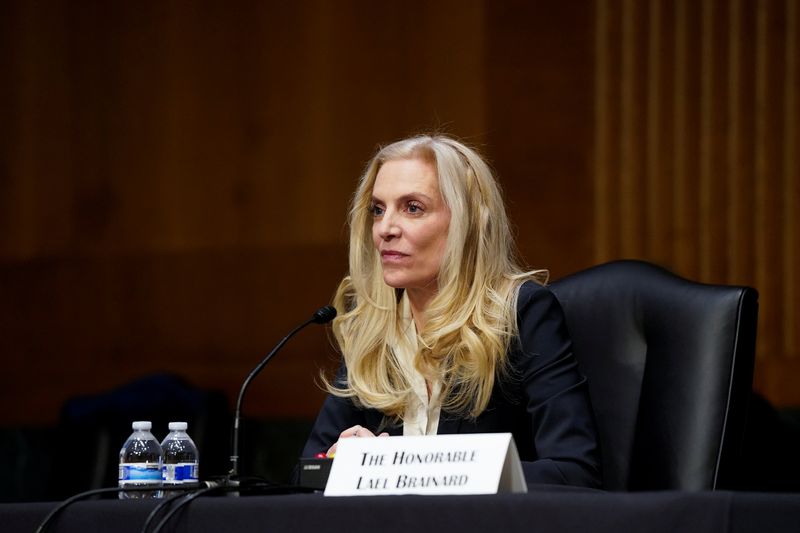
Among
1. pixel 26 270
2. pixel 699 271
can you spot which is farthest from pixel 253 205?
pixel 699 271

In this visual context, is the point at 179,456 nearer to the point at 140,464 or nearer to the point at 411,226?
the point at 140,464

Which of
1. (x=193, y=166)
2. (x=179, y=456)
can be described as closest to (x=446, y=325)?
(x=179, y=456)

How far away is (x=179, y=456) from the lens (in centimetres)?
253

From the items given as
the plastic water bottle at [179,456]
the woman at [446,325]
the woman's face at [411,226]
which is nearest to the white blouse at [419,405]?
the woman at [446,325]

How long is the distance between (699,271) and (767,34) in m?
0.87

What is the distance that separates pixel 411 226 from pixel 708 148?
7.17 feet

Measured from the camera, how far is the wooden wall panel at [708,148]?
4453 millimetres

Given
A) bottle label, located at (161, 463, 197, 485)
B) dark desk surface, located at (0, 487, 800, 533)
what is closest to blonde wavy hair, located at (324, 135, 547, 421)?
bottle label, located at (161, 463, 197, 485)

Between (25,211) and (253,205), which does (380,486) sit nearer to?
(253,205)

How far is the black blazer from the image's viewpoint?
2391 millimetres

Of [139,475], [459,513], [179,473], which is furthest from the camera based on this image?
[179,473]

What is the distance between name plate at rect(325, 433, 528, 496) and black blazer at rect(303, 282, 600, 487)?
58 centimetres

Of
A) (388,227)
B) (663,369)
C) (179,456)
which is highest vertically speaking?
(388,227)

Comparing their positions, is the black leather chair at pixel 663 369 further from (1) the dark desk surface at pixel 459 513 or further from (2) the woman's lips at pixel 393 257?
(1) the dark desk surface at pixel 459 513
